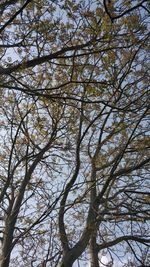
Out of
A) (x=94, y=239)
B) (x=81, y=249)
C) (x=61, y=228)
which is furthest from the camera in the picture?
(x=94, y=239)

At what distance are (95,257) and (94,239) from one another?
455 mm

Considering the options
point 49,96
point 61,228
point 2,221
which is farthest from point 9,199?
point 49,96

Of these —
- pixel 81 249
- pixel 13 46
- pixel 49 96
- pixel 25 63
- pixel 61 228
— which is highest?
pixel 13 46

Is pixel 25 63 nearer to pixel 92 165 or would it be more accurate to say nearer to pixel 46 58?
pixel 46 58

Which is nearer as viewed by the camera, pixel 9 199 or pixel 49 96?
pixel 49 96

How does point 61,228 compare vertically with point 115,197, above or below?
below

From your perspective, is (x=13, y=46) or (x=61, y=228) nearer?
(x=13, y=46)

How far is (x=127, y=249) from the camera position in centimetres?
788

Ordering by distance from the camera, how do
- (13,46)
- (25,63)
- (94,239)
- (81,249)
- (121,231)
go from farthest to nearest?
(94,239)
(121,231)
(81,249)
(13,46)
(25,63)

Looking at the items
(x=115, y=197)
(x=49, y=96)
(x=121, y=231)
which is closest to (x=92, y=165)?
(x=115, y=197)

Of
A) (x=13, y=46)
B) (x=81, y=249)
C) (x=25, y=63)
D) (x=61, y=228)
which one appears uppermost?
(x=13, y=46)

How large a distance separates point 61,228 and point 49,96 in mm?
3031

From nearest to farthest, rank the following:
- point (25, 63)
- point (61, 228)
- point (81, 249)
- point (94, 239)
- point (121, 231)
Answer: point (25, 63) < point (81, 249) < point (61, 228) < point (121, 231) < point (94, 239)

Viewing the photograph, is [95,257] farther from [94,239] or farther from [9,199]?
[9,199]
